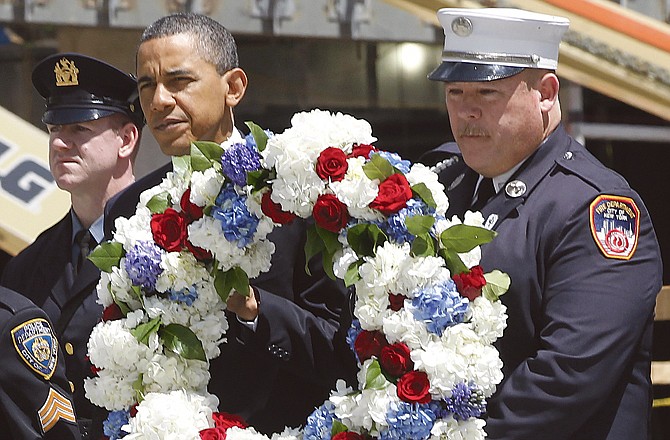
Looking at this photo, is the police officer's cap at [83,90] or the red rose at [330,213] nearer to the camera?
the red rose at [330,213]

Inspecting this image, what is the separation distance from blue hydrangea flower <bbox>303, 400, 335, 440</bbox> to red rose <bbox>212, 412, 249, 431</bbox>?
0.18m

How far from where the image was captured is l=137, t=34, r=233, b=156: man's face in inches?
130

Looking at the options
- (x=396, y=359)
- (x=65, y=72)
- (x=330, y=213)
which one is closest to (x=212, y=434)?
(x=396, y=359)

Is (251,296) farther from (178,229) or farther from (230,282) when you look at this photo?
(178,229)

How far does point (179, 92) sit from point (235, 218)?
611 mm

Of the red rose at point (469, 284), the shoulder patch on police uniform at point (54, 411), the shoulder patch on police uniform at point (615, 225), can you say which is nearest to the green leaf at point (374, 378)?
the red rose at point (469, 284)

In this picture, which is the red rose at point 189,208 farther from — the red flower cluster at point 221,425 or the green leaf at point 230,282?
the red flower cluster at point 221,425

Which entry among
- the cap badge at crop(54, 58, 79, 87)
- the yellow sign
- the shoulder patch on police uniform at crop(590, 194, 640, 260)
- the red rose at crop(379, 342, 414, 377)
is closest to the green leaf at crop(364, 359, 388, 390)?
the red rose at crop(379, 342, 414, 377)

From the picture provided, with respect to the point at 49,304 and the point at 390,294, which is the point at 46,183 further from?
the point at 390,294

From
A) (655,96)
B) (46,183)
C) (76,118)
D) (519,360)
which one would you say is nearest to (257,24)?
(46,183)

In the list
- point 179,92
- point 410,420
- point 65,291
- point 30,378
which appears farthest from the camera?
point 65,291

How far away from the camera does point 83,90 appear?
3844mm

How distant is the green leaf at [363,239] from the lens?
275 cm

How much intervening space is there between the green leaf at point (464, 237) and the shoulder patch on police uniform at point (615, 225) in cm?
29
